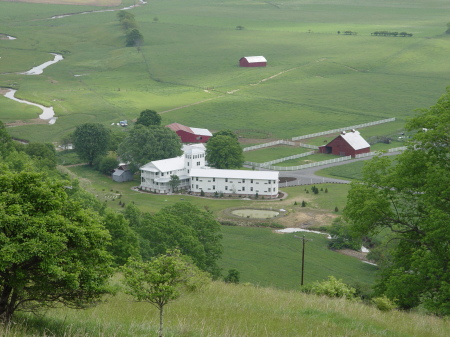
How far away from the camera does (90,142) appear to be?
302 ft

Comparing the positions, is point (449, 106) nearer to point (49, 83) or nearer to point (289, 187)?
point (289, 187)

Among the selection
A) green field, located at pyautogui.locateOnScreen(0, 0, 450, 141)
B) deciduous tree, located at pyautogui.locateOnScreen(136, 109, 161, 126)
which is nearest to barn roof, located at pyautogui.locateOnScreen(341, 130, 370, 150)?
green field, located at pyautogui.locateOnScreen(0, 0, 450, 141)

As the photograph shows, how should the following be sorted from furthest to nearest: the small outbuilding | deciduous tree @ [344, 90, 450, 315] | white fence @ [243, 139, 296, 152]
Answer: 1. white fence @ [243, 139, 296, 152]
2. the small outbuilding
3. deciduous tree @ [344, 90, 450, 315]

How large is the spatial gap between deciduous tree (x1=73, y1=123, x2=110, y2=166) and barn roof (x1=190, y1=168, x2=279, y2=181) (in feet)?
54.5

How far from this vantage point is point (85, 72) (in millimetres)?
158125

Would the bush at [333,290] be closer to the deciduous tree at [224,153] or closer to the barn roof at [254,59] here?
the deciduous tree at [224,153]

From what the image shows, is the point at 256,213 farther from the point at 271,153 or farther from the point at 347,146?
the point at 347,146

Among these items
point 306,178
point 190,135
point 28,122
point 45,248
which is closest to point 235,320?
point 45,248

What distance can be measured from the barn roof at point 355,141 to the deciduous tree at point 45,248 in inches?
3295

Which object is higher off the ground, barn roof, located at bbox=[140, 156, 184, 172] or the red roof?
the red roof

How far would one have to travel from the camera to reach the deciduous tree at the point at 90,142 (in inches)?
3620

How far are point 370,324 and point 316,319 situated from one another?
1576mm

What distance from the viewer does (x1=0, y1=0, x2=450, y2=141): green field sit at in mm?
120062

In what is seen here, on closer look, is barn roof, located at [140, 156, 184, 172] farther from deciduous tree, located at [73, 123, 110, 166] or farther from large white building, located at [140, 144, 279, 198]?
deciduous tree, located at [73, 123, 110, 166]
